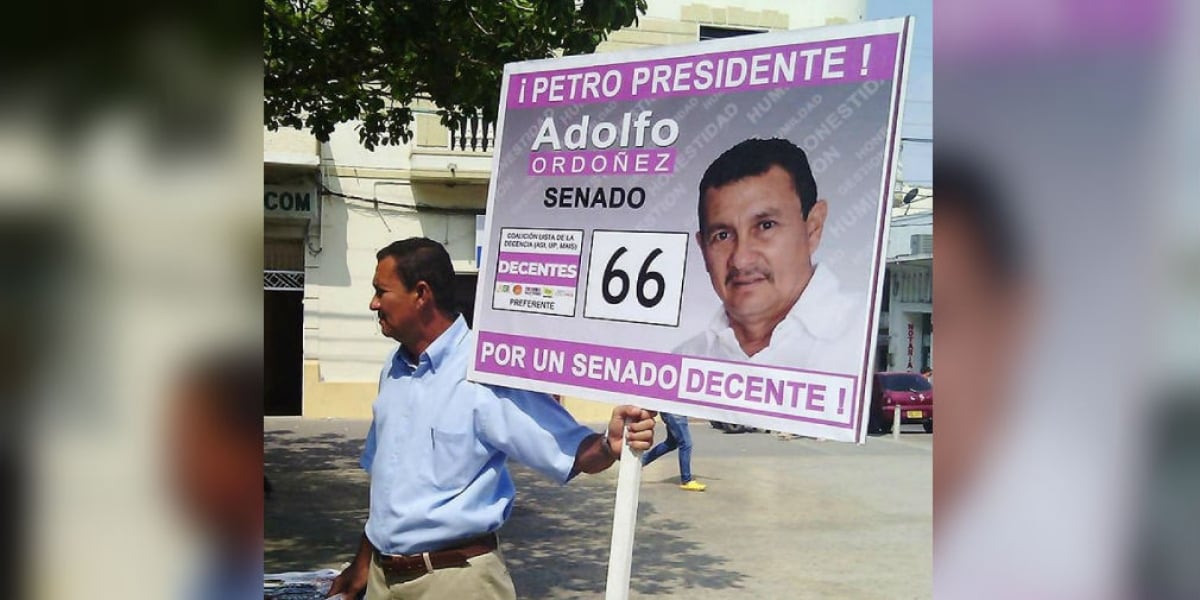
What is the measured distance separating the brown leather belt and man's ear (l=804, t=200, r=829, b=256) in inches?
49.6

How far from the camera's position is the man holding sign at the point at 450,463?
2.90 meters

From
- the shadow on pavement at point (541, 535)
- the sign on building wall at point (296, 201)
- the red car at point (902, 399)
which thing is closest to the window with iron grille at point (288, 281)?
the sign on building wall at point (296, 201)

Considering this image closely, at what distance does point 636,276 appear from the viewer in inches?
99.9

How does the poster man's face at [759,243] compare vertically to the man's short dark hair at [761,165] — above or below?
below

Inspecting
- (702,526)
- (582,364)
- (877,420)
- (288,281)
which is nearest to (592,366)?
(582,364)

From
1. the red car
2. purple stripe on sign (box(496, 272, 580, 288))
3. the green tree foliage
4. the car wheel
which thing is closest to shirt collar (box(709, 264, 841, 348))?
purple stripe on sign (box(496, 272, 580, 288))

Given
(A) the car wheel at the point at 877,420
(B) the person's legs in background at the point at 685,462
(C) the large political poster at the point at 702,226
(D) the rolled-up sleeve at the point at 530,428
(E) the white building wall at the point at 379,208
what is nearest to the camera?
(C) the large political poster at the point at 702,226

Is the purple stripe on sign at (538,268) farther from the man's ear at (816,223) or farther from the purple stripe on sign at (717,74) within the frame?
the man's ear at (816,223)

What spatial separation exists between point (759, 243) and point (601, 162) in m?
0.48

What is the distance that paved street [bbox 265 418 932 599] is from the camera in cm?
668

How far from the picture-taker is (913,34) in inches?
85.6

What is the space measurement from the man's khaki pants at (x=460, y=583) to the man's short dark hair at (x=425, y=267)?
69 centimetres

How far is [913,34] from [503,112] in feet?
3.61
